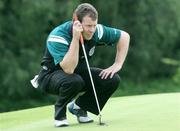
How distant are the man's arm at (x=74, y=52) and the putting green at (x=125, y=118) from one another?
617 mm

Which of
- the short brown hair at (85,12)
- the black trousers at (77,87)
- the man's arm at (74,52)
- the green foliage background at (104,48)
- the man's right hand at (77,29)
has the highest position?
the short brown hair at (85,12)

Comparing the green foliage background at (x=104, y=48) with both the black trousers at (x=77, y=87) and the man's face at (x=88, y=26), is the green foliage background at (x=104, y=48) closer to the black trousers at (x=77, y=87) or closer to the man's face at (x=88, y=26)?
the black trousers at (x=77, y=87)

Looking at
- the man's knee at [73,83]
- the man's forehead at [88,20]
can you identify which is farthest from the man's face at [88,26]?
the man's knee at [73,83]

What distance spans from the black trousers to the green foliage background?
16855mm

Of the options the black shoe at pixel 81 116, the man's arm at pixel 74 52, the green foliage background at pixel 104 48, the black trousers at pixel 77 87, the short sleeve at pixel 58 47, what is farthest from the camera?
the green foliage background at pixel 104 48

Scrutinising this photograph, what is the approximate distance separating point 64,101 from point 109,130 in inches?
28.6

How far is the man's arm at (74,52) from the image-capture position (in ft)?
20.9

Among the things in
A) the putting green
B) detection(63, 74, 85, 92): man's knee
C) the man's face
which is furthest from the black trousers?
the man's face

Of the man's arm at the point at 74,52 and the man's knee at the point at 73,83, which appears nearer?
the man's arm at the point at 74,52

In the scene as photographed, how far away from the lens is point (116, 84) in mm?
6938

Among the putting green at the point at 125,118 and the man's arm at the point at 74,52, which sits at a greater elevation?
the man's arm at the point at 74,52

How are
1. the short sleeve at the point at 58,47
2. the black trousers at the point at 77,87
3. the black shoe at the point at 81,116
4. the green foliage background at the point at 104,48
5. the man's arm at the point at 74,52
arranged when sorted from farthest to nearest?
the green foliage background at the point at 104,48 < the black shoe at the point at 81,116 < the black trousers at the point at 77,87 < the short sleeve at the point at 58,47 < the man's arm at the point at 74,52

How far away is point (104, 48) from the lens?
28.9 meters

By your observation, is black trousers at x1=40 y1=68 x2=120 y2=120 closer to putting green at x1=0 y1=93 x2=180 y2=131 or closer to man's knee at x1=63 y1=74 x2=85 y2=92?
man's knee at x1=63 y1=74 x2=85 y2=92
